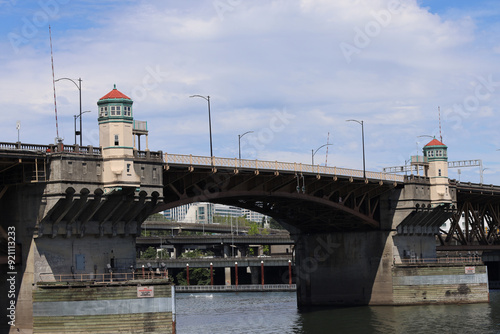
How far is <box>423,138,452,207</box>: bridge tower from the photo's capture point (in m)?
107

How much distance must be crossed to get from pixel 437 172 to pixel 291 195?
27009 mm

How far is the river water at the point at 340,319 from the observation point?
8206 centimetres

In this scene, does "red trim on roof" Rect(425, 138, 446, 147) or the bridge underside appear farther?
"red trim on roof" Rect(425, 138, 446, 147)

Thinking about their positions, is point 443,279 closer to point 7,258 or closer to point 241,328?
point 241,328

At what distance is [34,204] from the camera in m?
66.9

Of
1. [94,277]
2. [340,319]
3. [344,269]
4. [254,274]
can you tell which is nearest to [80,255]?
[94,277]

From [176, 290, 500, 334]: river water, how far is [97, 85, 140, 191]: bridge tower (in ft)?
67.0

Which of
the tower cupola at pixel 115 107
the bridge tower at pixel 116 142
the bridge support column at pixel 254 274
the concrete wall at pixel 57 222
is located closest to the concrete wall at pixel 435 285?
the concrete wall at pixel 57 222

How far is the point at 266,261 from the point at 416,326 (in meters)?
79.4

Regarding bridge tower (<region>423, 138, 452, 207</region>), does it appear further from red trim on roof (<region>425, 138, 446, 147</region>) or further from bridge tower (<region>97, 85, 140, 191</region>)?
bridge tower (<region>97, 85, 140, 191</region>)

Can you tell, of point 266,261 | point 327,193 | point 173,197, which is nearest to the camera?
point 173,197

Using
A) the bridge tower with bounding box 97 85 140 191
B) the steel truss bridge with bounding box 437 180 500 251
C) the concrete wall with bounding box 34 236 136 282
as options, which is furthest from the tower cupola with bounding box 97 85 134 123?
the steel truss bridge with bounding box 437 180 500 251

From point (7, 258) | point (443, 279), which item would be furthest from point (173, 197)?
point (443, 279)

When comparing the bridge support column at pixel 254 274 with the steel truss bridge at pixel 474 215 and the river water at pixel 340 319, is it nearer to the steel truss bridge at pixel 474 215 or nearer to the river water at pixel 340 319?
the steel truss bridge at pixel 474 215
